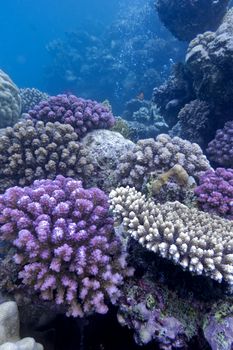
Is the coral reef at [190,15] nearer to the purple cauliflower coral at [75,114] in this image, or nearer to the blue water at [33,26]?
the purple cauliflower coral at [75,114]

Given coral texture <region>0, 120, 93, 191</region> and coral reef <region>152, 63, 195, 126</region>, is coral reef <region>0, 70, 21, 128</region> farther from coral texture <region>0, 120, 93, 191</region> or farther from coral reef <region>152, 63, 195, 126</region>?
coral reef <region>152, 63, 195, 126</region>

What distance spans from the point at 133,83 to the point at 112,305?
20.0 meters

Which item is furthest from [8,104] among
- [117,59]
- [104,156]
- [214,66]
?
[117,59]

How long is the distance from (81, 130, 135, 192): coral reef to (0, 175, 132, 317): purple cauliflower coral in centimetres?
166

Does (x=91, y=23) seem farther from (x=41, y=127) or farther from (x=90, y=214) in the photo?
(x=90, y=214)

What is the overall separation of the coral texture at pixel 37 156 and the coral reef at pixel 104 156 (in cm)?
20

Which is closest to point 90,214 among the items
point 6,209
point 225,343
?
point 6,209

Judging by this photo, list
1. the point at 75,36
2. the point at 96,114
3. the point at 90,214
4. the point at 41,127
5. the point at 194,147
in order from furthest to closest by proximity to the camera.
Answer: the point at 75,36 < the point at 96,114 < the point at 41,127 < the point at 194,147 < the point at 90,214

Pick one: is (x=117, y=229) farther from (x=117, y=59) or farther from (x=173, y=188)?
(x=117, y=59)

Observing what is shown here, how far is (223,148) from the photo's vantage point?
6797 mm

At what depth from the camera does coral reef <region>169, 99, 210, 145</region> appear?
8.03 metres

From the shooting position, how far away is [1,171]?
5.21 meters

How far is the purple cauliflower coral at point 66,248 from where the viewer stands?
3004 millimetres

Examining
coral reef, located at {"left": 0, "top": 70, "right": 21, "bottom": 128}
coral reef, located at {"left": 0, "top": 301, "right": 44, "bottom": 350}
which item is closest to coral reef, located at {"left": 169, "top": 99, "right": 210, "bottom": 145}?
coral reef, located at {"left": 0, "top": 70, "right": 21, "bottom": 128}
